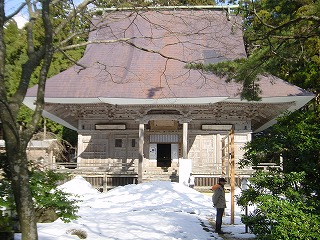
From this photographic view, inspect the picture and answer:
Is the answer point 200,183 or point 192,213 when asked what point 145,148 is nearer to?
point 200,183

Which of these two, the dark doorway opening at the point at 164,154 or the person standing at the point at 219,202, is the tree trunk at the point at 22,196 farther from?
the dark doorway opening at the point at 164,154

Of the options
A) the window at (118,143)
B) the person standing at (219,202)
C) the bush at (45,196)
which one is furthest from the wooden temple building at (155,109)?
the bush at (45,196)

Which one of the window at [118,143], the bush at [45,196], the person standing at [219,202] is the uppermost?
the window at [118,143]

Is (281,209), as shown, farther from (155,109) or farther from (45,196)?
(155,109)

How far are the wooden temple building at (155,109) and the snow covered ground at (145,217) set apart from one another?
2811 mm

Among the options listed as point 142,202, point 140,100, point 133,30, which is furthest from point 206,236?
point 133,30

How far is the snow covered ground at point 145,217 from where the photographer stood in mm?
7960

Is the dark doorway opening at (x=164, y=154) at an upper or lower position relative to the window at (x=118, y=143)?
lower

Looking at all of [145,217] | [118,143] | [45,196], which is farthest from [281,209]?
[118,143]

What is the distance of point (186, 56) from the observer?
19.6m

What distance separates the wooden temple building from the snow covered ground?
9.22 feet

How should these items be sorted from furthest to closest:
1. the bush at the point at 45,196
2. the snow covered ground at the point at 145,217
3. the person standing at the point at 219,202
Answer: the person standing at the point at 219,202 < the snow covered ground at the point at 145,217 < the bush at the point at 45,196

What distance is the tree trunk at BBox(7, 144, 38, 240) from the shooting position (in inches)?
169

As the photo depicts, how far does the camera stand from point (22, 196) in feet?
14.2
